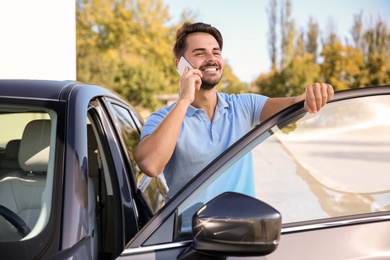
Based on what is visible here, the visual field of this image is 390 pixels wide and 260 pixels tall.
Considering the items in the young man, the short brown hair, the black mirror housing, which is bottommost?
the black mirror housing

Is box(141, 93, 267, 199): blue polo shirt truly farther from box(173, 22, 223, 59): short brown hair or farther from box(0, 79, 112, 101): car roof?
box(0, 79, 112, 101): car roof

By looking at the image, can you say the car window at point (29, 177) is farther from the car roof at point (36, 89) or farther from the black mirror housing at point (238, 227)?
the black mirror housing at point (238, 227)

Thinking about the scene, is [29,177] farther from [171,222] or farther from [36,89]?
[171,222]

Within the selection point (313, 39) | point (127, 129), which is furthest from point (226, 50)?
point (127, 129)

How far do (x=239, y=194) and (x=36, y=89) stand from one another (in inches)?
37.5

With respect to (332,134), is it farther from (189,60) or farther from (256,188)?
(189,60)

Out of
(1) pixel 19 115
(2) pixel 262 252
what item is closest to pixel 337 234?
(2) pixel 262 252

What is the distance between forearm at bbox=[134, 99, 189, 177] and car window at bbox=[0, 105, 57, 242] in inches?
13.3

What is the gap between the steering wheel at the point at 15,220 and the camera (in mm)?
2050

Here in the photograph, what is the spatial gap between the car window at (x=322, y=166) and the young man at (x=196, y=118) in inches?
6.4

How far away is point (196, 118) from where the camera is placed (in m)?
2.58

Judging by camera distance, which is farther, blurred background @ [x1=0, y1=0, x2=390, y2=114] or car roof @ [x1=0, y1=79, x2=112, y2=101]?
blurred background @ [x1=0, y1=0, x2=390, y2=114]

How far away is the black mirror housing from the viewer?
1.62 meters

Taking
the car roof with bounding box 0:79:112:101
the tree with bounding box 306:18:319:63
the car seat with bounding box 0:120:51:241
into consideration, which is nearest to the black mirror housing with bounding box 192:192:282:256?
the car seat with bounding box 0:120:51:241
